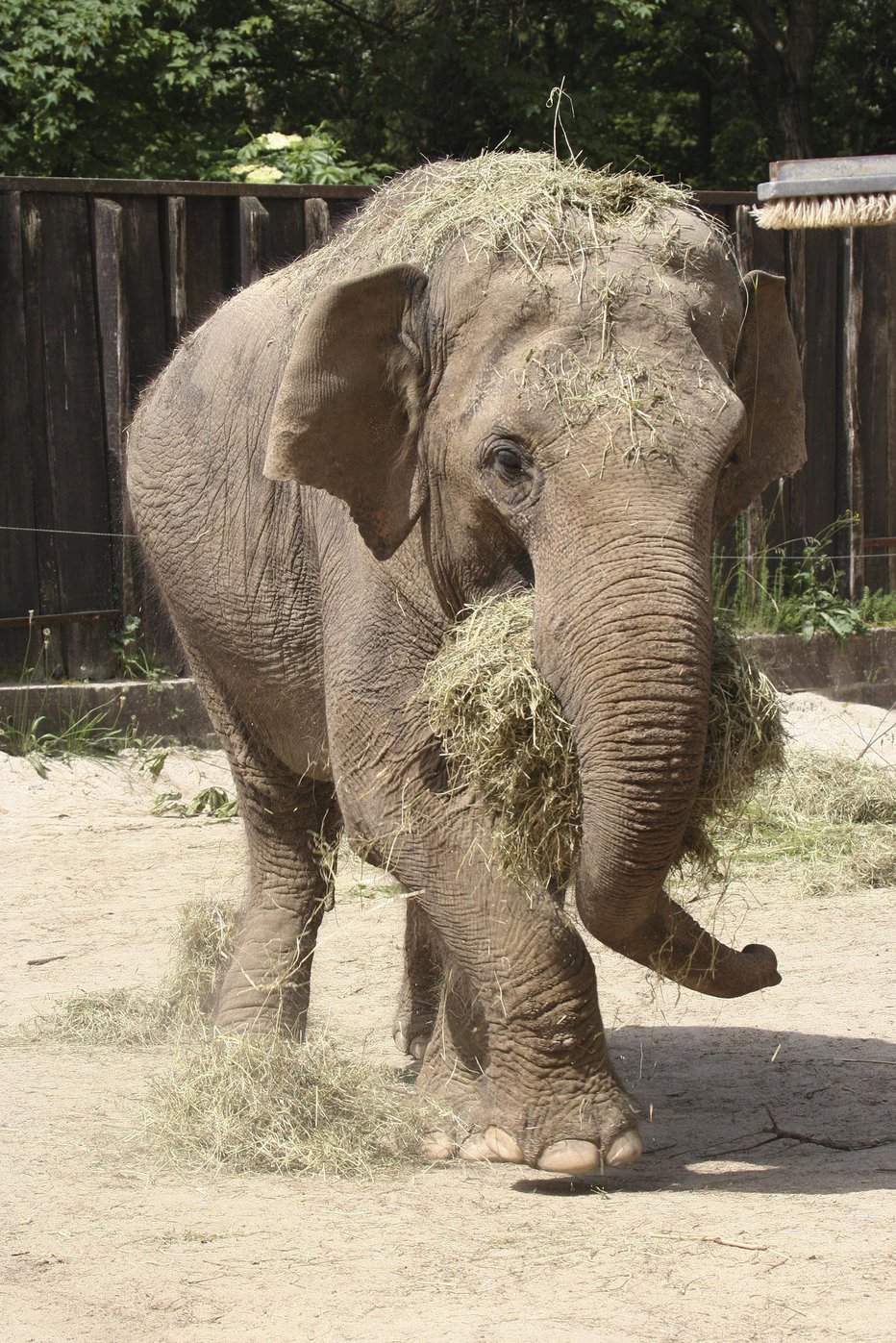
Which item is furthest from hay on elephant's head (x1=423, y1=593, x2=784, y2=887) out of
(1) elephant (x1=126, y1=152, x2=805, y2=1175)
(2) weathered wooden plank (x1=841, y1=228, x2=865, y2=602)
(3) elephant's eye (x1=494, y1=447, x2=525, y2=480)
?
(2) weathered wooden plank (x1=841, y1=228, x2=865, y2=602)

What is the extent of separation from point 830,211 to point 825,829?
2984 millimetres

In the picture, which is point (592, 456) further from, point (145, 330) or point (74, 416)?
point (145, 330)

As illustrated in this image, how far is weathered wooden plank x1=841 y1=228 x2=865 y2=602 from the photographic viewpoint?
12.4m

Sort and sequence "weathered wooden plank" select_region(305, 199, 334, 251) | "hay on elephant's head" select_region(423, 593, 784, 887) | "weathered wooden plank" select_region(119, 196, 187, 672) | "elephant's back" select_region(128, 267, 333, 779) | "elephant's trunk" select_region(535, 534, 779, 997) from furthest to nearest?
"weathered wooden plank" select_region(305, 199, 334, 251), "weathered wooden plank" select_region(119, 196, 187, 672), "elephant's back" select_region(128, 267, 333, 779), "hay on elephant's head" select_region(423, 593, 784, 887), "elephant's trunk" select_region(535, 534, 779, 997)

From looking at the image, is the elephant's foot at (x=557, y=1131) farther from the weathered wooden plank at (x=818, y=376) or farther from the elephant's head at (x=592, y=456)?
the weathered wooden plank at (x=818, y=376)

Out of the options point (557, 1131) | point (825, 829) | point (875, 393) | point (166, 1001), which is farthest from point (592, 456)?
point (875, 393)

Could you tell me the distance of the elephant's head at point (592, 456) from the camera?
3.68 m

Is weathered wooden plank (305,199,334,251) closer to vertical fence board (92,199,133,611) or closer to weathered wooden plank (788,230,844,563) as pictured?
vertical fence board (92,199,133,611)

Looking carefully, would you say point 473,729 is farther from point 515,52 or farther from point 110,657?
point 515,52

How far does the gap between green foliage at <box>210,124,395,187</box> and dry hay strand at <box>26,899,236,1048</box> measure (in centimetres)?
744

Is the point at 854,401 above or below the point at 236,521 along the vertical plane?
above

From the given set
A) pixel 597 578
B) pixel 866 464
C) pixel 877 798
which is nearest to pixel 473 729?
pixel 597 578

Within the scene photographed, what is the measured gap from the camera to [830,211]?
29.2 ft

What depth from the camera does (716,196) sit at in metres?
11.7
